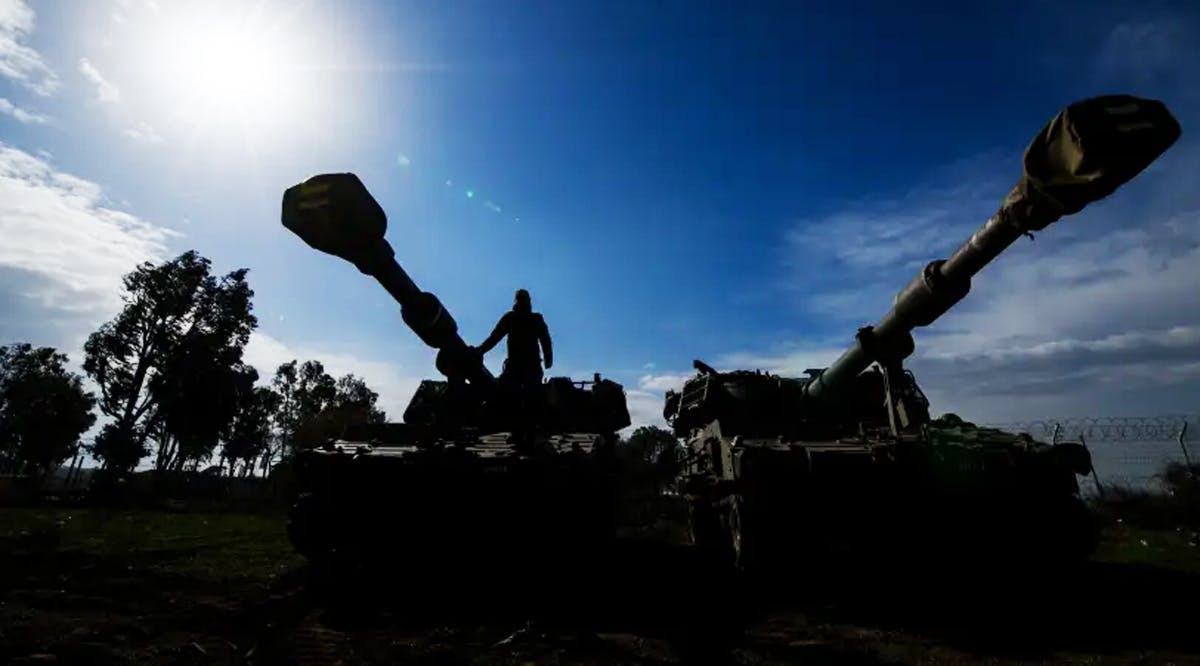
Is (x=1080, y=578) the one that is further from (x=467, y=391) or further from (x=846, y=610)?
(x=467, y=391)

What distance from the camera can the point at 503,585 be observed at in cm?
739

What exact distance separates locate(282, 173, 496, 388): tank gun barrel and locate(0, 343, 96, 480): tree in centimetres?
4829

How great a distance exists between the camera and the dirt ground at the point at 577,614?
4598 mm

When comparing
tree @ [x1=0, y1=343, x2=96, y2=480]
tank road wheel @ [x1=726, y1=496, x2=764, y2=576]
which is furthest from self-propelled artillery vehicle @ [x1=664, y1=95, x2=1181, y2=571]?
tree @ [x1=0, y1=343, x2=96, y2=480]

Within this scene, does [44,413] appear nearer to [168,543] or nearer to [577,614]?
[168,543]

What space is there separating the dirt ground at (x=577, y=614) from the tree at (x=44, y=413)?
42.3m

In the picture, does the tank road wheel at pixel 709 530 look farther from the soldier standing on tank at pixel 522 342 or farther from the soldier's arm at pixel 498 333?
the soldier's arm at pixel 498 333

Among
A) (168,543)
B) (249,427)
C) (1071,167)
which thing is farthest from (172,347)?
(1071,167)

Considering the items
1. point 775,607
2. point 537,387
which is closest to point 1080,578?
point 775,607

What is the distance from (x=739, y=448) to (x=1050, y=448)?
10.3ft

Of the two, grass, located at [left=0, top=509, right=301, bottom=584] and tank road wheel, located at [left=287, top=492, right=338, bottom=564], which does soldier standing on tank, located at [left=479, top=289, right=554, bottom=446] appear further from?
grass, located at [left=0, top=509, right=301, bottom=584]

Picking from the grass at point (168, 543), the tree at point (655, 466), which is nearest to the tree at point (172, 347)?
the grass at point (168, 543)

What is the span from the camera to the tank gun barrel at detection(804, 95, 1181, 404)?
12.1 ft

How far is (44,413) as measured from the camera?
133 feet
